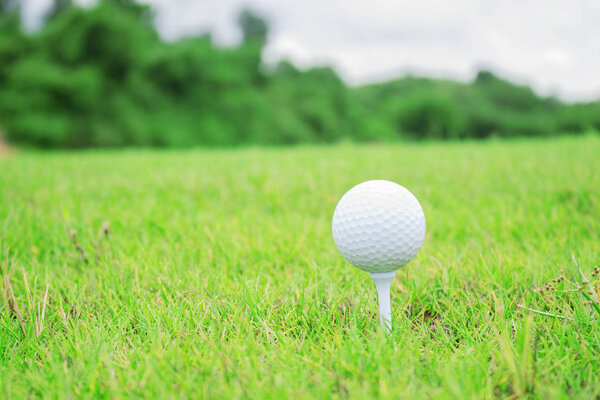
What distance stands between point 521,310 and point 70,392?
4.83 ft

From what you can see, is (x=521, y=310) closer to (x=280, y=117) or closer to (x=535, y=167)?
Answer: (x=535, y=167)

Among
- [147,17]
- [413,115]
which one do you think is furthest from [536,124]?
[147,17]

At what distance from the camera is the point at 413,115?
3247cm

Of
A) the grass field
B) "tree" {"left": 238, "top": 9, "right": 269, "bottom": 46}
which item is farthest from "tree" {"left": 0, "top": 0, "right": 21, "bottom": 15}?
the grass field

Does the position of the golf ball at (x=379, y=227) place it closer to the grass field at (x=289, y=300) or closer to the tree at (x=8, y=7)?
the grass field at (x=289, y=300)

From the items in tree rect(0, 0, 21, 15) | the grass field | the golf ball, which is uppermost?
tree rect(0, 0, 21, 15)

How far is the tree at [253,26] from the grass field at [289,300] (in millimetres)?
27083

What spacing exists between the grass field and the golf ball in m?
0.23

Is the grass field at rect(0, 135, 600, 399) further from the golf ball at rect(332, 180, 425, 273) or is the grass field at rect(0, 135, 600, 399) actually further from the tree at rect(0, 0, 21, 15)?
the tree at rect(0, 0, 21, 15)

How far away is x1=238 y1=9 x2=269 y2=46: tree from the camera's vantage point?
91.4 ft

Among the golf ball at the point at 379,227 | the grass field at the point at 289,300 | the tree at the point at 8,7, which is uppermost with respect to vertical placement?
the tree at the point at 8,7

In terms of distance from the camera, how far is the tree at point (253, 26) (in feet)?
91.4

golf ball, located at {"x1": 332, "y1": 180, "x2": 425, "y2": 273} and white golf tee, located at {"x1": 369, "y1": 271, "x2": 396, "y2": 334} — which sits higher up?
golf ball, located at {"x1": 332, "y1": 180, "x2": 425, "y2": 273}

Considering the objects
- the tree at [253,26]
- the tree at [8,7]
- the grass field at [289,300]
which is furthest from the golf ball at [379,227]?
the tree at [253,26]
